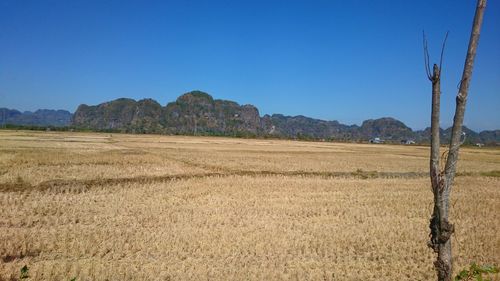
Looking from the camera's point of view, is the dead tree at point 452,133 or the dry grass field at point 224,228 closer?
the dead tree at point 452,133

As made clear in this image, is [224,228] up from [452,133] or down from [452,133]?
down

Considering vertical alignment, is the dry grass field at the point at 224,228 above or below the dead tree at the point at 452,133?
below

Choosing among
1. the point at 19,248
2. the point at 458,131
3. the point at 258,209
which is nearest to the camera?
the point at 458,131

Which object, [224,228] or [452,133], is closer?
[452,133]

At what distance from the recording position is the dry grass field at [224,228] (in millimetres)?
7359

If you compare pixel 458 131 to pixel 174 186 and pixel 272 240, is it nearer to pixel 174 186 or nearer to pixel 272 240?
pixel 272 240

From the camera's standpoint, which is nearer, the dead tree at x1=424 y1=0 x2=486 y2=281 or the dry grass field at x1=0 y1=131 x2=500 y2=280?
the dead tree at x1=424 y1=0 x2=486 y2=281

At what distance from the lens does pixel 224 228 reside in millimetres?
10234

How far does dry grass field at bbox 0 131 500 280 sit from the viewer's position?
736cm

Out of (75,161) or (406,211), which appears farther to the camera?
(75,161)

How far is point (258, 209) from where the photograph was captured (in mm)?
12906

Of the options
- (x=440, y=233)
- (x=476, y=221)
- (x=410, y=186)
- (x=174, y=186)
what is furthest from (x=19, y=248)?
(x=410, y=186)

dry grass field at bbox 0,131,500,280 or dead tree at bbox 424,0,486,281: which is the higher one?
dead tree at bbox 424,0,486,281

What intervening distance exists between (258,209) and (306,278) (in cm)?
597
